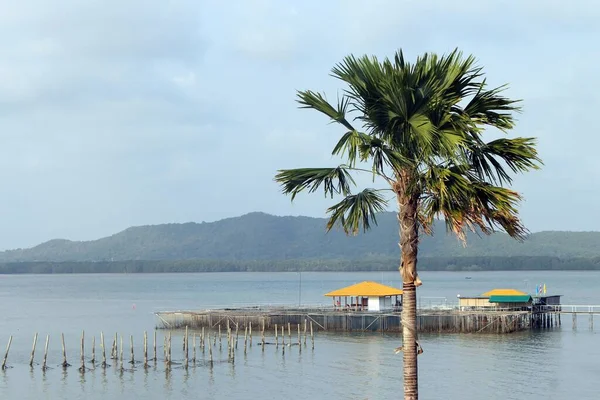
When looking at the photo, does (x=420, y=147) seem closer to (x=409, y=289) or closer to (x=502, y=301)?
(x=409, y=289)

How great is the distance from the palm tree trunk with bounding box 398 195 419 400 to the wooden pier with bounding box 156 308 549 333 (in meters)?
60.9

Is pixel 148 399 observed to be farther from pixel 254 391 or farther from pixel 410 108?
pixel 410 108

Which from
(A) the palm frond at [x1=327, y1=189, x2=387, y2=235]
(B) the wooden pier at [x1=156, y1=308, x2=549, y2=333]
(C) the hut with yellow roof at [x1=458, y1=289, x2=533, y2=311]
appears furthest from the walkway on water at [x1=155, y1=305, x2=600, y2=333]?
(A) the palm frond at [x1=327, y1=189, x2=387, y2=235]

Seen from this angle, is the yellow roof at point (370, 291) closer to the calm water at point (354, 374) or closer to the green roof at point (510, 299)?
the calm water at point (354, 374)

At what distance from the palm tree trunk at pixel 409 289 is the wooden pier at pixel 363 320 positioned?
6085 cm

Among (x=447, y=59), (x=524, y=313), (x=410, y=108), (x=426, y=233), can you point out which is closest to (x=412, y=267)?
(x=426, y=233)

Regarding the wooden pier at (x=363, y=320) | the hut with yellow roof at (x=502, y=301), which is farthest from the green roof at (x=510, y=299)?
the wooden pier at (x=363, y=320)

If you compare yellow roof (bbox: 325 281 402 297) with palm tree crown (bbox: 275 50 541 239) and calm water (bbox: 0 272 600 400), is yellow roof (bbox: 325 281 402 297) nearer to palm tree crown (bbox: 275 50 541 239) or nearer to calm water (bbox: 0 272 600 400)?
calm water (bbox: 0 272 600 400)

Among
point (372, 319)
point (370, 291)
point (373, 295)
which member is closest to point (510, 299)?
Result: point (373, 295)

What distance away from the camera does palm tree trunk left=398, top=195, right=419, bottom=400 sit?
15.0 metres

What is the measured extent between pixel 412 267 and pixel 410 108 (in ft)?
9.17

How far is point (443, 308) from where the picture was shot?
274 ft

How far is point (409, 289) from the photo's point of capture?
601 inches

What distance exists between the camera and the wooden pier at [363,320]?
7725 centimetres
